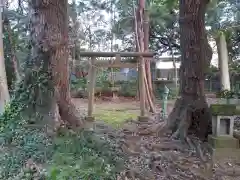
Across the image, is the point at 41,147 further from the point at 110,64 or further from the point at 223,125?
the point at 110,64

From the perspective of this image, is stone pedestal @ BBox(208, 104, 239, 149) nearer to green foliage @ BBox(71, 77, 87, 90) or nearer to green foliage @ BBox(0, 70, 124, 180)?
green foliage @ BBox(0, 70, 124, 180)

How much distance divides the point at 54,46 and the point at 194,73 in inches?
88.1

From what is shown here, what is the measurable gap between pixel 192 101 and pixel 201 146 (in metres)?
0.76

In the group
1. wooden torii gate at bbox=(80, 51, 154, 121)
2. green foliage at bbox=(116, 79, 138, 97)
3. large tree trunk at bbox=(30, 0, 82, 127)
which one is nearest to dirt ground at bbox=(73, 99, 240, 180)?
large tree trunk at bbox=(30, 0, 82, 127)

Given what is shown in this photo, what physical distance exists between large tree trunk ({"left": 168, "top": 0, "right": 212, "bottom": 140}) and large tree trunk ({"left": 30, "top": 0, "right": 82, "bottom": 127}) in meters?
1.72

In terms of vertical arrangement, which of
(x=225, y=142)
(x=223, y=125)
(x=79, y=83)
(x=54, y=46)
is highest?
(x=54, y=46)

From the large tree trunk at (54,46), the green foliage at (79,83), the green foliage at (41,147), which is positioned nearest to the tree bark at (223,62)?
the green foliage at (79,83)

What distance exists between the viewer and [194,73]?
482 cm

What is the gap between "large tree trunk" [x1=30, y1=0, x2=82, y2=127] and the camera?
4.46 meters

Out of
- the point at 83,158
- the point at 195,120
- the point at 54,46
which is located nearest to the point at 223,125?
the point at 195,120

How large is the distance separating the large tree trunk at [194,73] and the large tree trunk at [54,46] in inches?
67.9

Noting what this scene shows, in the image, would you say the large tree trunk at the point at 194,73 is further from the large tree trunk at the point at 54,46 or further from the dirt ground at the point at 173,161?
the large tree trunk at the point at 54,46

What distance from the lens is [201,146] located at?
4.45 meters

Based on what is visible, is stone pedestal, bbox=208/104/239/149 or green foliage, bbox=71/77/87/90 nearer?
stone pedestal, bbox=208/104/239/149
